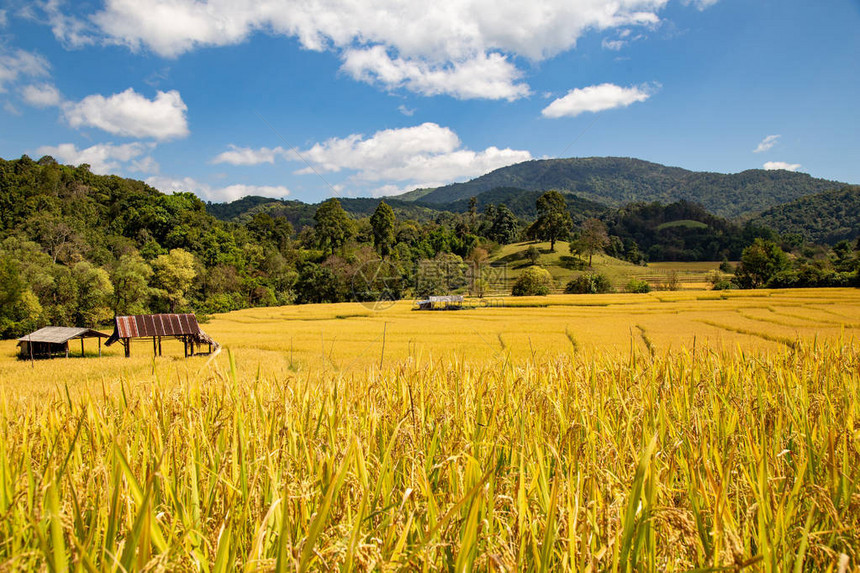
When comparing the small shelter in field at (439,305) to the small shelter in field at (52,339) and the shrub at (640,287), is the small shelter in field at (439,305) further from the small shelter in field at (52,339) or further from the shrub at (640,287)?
the shrub at (640,287)

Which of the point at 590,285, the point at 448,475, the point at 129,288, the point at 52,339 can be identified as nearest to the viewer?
the point at 448,475

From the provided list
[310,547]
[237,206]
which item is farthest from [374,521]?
[237,206]

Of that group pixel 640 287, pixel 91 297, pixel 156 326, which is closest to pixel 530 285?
pixel 640 287

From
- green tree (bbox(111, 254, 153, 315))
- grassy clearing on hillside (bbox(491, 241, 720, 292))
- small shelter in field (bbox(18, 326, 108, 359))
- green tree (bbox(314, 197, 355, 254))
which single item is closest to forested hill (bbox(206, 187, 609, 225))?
grassy clearing on hillside (bbox(491, 241, 720, 292))

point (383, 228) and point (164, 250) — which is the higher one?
point (383, 228)

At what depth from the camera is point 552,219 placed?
8212 centimetres

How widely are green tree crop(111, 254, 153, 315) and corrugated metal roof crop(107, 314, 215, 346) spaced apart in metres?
27.3

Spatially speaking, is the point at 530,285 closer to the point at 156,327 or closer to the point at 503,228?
the point at 156,327

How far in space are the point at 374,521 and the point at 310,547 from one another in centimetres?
77

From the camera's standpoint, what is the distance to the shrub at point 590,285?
5547cm

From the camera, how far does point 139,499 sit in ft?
4.07

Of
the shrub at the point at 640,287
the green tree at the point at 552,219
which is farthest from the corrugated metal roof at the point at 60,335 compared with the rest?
the green tree at the point at 552,219

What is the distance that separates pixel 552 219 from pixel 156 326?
75.1 metres

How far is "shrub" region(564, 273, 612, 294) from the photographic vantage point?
5547cm
